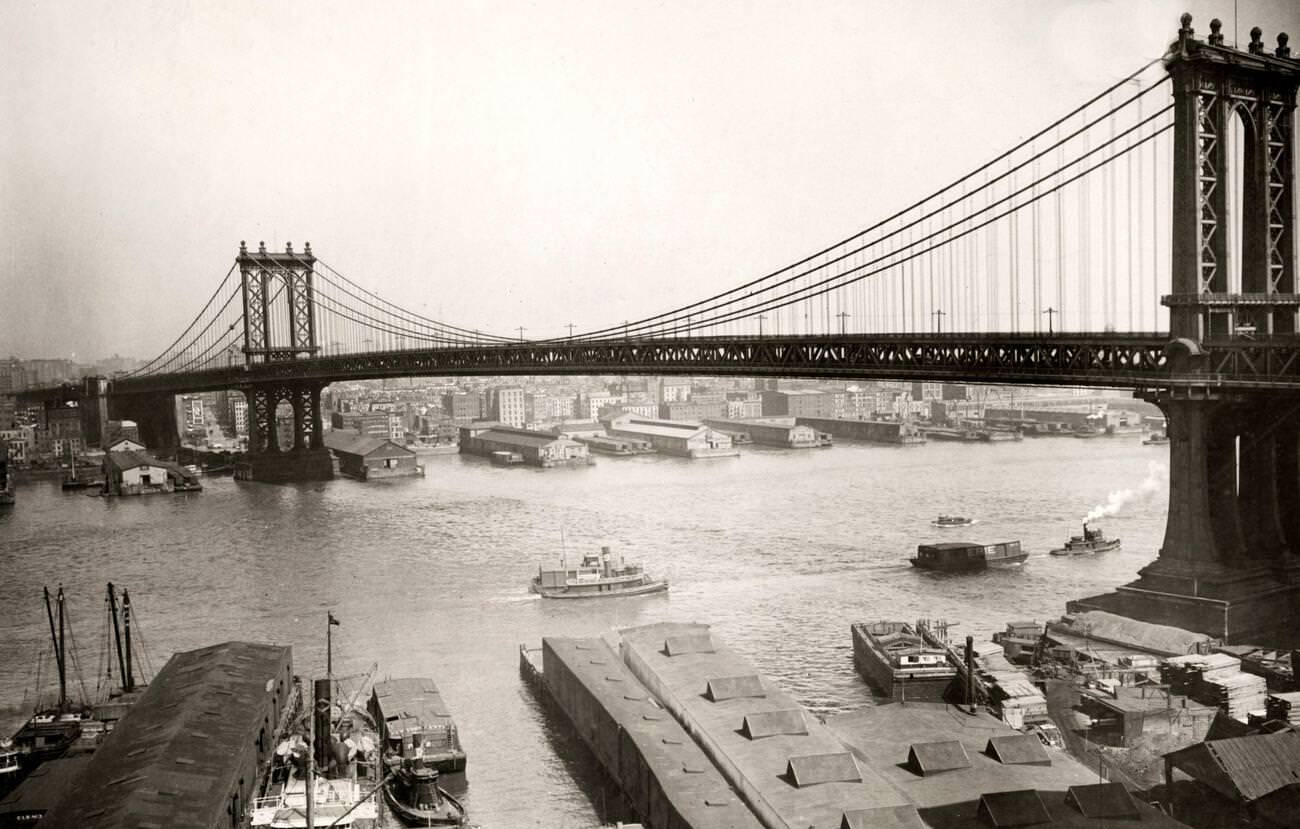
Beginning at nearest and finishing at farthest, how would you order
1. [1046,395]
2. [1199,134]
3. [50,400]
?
[1199,134] → [50,400] → [1046,395]

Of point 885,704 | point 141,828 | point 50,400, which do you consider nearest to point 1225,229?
point 885,704

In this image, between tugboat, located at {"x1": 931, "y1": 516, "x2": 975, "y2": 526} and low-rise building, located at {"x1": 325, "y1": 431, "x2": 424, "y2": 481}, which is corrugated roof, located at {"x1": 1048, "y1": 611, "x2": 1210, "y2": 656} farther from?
low-rise building, located at {"x1": 325, "y1": 431, "x2": 424, "y2": 481}

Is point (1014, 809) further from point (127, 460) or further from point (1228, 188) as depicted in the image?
point (127, 460)

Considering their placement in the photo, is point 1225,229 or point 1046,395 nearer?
point 1225,229

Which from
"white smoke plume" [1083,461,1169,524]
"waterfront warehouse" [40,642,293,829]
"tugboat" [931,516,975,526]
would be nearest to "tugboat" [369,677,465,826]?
"waterfront warehouse" [40,642,293,829]

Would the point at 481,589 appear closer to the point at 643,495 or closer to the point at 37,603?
the point at 37,603

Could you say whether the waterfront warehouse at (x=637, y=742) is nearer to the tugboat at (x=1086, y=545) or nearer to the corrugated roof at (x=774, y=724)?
the corrugated roof at (x=774, y=724)
